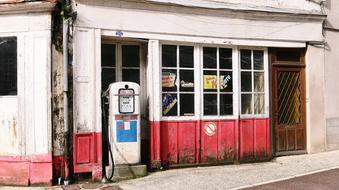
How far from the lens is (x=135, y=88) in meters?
8.96

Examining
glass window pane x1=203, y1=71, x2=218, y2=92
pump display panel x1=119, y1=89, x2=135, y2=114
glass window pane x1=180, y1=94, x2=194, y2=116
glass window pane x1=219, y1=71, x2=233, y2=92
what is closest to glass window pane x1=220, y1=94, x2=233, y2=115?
glass window pane x1=219, y1=71, x2=233, y2=92

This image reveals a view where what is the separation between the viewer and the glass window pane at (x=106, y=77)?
969 centimetres

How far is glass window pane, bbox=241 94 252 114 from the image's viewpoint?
1081 cm

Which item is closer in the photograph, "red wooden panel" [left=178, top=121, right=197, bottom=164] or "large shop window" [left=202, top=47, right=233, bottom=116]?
"red wooden panel" [left=178, top=121, right=197, bottom=164]

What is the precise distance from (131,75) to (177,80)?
1046 mm

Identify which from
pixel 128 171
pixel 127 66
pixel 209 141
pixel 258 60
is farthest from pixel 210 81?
pixel 128 171

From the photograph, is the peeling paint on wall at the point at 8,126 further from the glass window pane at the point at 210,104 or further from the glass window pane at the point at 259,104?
the glass window pane at the point at 259,104

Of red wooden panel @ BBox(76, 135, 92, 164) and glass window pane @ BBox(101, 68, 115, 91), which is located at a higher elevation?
glass window pane @ BBox(101, 68, 115, 91)

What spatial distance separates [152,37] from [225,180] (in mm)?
3410

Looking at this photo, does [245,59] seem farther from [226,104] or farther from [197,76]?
[197,76]

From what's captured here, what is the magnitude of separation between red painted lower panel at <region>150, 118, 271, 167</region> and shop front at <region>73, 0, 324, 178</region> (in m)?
0.02

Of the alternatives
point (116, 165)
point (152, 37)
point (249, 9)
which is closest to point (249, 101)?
→ point (249, 9)

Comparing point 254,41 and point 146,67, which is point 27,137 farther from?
point 254,41

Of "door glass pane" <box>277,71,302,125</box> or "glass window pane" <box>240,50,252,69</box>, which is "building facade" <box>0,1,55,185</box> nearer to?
"glass window pane" <box>240,50,252,69</box>
